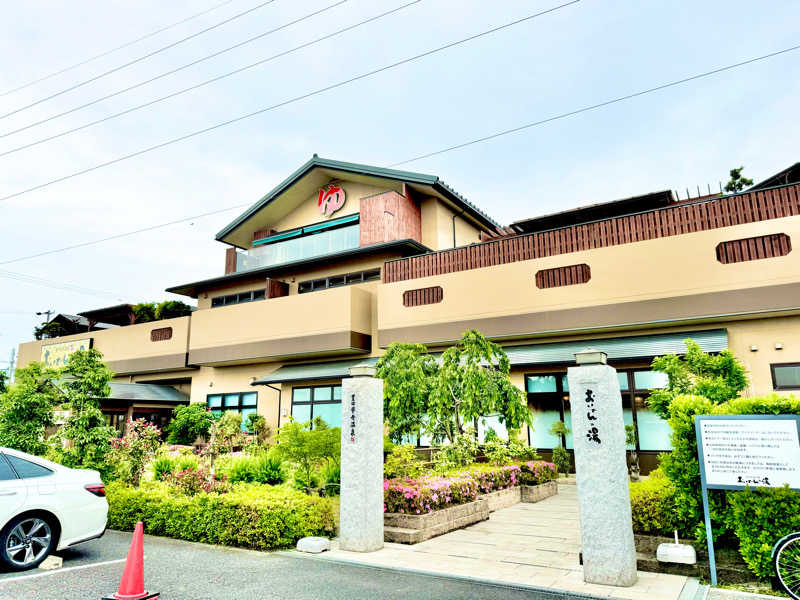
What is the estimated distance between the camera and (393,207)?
67.9 feet

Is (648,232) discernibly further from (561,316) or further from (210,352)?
(210,352)

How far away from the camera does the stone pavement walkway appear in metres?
5.87

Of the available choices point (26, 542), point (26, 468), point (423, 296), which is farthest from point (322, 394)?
point (26, 542)

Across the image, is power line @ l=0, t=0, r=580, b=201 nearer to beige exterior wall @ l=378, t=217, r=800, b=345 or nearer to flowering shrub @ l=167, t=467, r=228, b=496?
beige exterior wall @ l=378, t=217, r=800, b=345

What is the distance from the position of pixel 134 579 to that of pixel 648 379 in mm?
13870

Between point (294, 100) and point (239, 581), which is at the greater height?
point (294, 100)

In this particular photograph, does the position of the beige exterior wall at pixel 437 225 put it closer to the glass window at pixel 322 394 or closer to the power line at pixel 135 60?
the glass window at pixel 322 394

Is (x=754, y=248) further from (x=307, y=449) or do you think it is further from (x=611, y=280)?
(x=307, y=449)

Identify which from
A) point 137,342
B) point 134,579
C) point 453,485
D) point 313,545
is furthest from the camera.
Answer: point 137,342

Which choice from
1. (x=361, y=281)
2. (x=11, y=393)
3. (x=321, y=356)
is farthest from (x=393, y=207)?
(x=11, y=393)

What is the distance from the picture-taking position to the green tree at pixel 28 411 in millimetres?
12008

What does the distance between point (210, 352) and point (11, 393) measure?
10.8m

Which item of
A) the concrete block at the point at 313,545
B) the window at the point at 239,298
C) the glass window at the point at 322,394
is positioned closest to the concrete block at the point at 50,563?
the concrete block at the point at 313,545

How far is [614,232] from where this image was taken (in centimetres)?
1533
